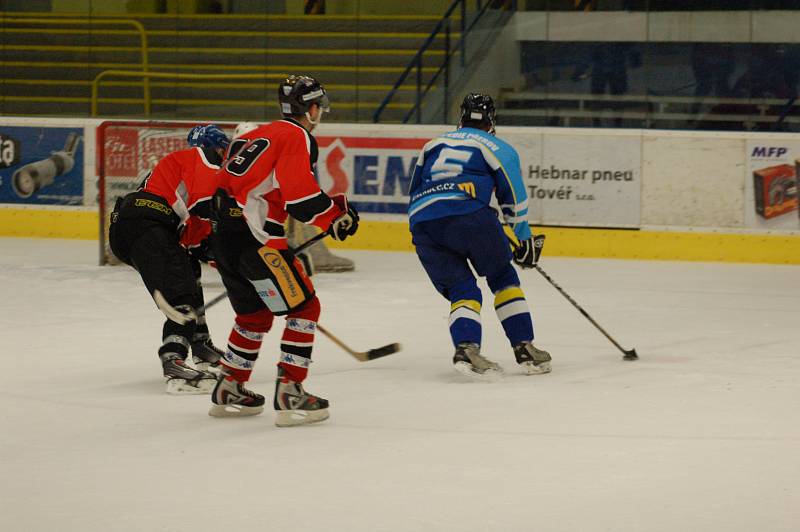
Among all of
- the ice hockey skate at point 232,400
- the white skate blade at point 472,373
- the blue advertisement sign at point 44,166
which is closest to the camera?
the ice hockey skate at point 232,400

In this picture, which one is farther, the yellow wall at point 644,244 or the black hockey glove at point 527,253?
the yellow wall at point 644,244

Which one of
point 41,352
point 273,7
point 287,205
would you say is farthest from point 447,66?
point 287,205

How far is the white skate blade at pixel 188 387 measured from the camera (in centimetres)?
511

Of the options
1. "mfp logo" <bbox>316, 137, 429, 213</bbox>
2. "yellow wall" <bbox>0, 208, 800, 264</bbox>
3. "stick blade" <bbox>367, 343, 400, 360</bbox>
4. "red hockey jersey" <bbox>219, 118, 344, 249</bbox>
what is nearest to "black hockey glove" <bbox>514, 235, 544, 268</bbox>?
"stick blade" <bbox>367, 343, 400, 360</bbox>

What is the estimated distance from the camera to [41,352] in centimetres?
600

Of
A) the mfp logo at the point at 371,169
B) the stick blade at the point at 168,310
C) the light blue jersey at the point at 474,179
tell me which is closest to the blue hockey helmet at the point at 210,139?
the stick blade at the point at 168,310

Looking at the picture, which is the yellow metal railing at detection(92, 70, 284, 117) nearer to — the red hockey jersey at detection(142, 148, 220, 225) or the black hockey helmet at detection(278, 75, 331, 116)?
the red hockey jersey at detection(142, 148, 220, 225)

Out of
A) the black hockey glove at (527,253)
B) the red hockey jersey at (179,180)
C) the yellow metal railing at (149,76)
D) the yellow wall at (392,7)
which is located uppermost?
the yellow wall at (392,7)

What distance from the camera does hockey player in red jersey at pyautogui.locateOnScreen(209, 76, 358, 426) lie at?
14.4 ft

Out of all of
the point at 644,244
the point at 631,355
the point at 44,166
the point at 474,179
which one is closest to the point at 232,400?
the point at 474,179

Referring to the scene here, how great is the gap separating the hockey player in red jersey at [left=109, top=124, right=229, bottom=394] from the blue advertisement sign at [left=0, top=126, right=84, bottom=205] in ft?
19.1

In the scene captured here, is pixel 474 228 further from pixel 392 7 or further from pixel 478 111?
pixel 392 7

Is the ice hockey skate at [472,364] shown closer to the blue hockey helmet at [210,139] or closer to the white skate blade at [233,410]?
the white skate blade at [233,410]

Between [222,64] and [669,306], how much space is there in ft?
18.4
